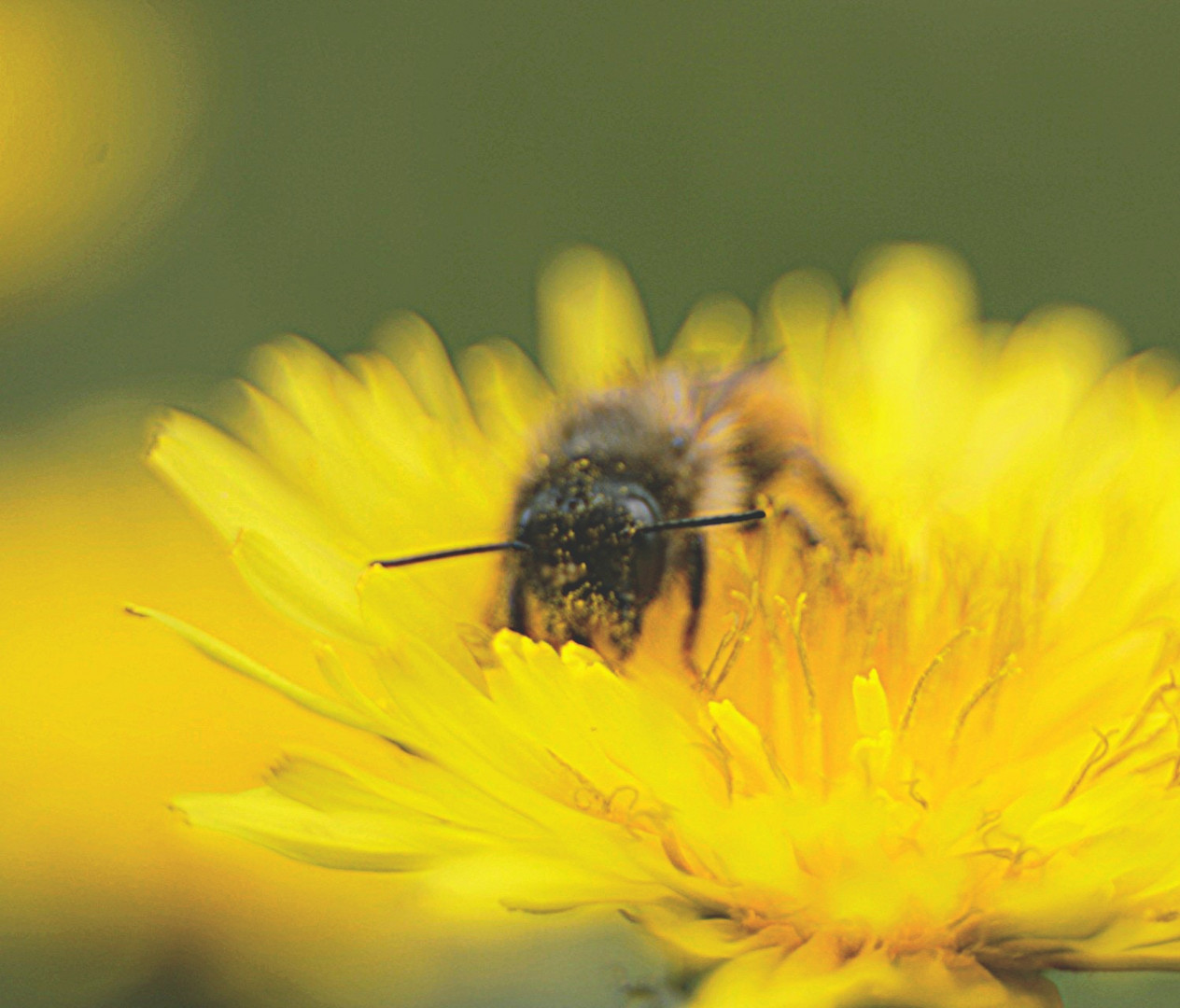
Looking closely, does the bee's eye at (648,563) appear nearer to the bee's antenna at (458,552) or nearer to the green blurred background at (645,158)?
the bee's antenna at (458,552)

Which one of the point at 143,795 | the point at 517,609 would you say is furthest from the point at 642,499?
the point at 143,795

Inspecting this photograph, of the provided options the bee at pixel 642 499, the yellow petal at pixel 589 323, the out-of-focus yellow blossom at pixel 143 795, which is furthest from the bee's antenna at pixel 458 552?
the yellow petal at pixel 589 323

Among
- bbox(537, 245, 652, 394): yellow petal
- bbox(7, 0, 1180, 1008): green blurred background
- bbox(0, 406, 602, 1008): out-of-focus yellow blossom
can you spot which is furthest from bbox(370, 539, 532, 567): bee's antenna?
bbox(7, 0, 1180, 1008): green blurred background

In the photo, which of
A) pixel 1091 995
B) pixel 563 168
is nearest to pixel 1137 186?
pixel 563 168

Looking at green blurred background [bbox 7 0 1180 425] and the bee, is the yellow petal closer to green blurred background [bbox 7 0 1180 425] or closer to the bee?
the bee

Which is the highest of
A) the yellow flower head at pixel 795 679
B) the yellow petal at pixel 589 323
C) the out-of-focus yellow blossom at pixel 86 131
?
the out-of-focus yellow blossom at pixel 86 131
